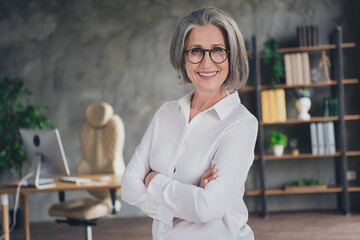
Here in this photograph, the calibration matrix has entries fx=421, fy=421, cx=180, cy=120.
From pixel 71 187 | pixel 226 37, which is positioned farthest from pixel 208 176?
pixel 71 187

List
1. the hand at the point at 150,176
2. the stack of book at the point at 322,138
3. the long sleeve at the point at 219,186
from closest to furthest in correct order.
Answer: the long sleeve at the point at 219,186
the hand at the point at 150,176
the stack of book at the point at 322,138

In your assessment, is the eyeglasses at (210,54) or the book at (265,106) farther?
the book at (265,106)

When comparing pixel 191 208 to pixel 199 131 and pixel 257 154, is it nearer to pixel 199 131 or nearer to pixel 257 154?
pixel 199 131

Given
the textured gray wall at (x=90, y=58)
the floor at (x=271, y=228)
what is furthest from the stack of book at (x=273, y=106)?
the floor at (x=271, y=228)

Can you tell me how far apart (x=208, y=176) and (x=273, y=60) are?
4.00 m

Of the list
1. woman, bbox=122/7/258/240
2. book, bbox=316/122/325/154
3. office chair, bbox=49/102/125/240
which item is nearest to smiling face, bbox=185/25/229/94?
woman, bbox=122/7/258/240

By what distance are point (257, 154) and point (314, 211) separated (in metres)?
1.03

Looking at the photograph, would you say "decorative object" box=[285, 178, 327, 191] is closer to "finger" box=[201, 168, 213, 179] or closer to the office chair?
the office chair

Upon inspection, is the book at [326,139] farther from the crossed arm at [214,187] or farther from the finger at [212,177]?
the finger at [212,177]

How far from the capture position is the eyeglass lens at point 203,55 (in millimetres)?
1423

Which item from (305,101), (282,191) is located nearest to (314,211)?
(282,191)

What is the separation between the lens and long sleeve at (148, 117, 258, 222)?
1.31 m

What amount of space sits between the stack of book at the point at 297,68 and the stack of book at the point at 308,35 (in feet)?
0.47

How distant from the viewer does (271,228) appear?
15.1 feet
